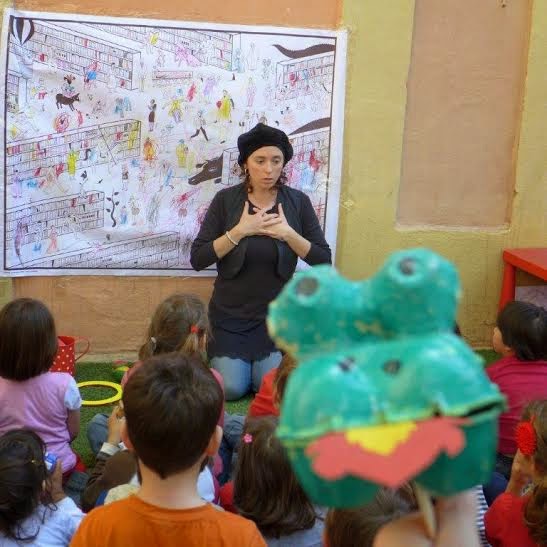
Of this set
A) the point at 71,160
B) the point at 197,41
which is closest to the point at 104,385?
the point at 71,160

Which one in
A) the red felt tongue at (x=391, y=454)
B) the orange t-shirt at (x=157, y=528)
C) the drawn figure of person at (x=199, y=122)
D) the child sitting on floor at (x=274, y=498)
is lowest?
the child sitting on floor at (x=274, y=498)

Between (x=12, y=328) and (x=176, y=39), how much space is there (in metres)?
2.03

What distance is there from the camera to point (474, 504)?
100 cm

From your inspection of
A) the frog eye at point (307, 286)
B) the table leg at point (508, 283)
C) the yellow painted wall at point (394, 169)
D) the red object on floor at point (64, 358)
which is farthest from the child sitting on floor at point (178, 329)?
the table leg at point (508, 283)

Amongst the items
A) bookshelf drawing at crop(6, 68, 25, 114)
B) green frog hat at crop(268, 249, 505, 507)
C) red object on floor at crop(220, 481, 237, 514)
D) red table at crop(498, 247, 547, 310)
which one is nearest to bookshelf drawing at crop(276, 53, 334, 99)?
bookshelf drawing at crop(6, 68, 25, 114)

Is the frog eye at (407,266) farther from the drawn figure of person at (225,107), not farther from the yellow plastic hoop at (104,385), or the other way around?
the drawn figure of person at (225,107)

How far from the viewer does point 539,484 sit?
1826mm

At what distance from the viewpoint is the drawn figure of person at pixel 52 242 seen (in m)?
4.04

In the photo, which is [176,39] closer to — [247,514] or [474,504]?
[247,514]

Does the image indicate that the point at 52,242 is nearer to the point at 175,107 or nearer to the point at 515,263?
the point at 175,107

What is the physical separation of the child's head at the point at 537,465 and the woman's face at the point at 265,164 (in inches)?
79.0

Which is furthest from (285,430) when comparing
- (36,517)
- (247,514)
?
(36,517)

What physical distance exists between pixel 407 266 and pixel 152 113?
3.31 metres

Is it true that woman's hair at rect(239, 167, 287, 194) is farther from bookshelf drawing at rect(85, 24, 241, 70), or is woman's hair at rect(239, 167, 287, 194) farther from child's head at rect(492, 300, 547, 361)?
child's head at rect(492, 300, 547, 361)
